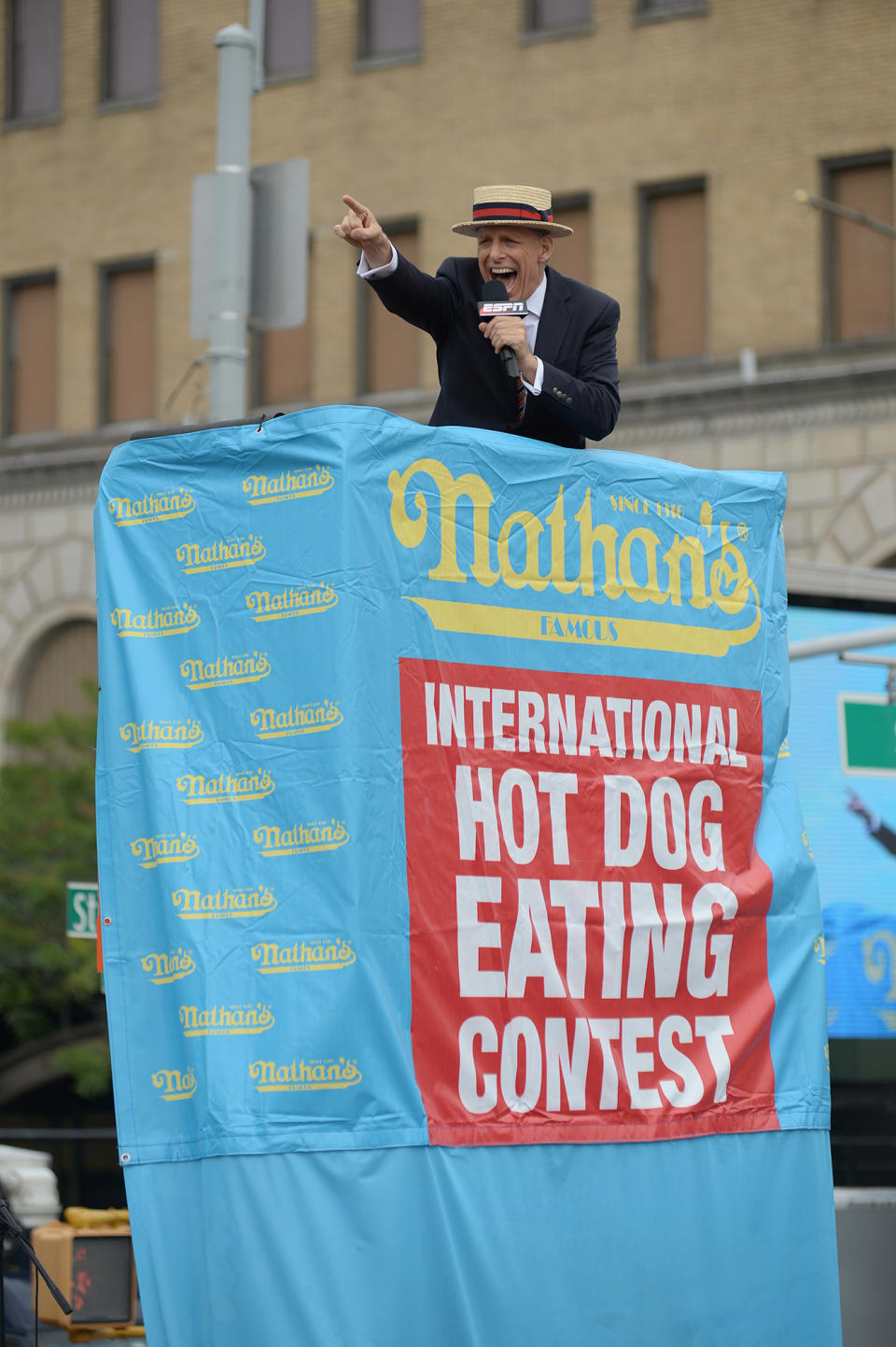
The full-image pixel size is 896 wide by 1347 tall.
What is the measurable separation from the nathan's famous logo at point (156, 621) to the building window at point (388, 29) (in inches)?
962

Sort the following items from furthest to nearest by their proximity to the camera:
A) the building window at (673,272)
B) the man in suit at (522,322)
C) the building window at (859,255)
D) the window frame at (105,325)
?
the window frame at (105,325) < the building window at (673,272) < the building window at (859,255) < the man in suit at (522,322)

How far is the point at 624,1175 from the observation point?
5.30 metres

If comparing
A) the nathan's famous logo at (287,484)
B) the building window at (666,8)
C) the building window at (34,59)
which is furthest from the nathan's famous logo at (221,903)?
the building window at (34,59)

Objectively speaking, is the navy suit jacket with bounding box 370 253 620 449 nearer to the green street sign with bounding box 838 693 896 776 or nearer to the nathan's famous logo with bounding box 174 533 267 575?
the nathan's famous logo with bounding box 174 533 267 575

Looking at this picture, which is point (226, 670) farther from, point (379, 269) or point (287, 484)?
point (379, 269)

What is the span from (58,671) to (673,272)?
10.5 meters

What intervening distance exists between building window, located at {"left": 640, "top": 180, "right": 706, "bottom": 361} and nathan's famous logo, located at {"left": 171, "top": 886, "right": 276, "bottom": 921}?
2196cm

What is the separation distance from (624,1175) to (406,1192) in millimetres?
672

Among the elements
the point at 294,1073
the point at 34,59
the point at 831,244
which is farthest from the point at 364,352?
the point at 294,1073

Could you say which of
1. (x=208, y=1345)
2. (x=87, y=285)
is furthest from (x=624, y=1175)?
(x=87, y=285)

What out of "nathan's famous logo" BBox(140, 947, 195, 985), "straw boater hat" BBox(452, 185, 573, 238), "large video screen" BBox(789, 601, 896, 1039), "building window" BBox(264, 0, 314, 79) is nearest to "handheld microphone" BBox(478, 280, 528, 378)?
"straw boater hat" BBox(452, 185, 573, 238)

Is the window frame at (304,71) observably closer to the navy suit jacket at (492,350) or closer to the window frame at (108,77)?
the window frame at (108,77)

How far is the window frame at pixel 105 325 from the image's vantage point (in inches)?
1200

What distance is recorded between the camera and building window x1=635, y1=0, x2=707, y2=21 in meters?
26.3
